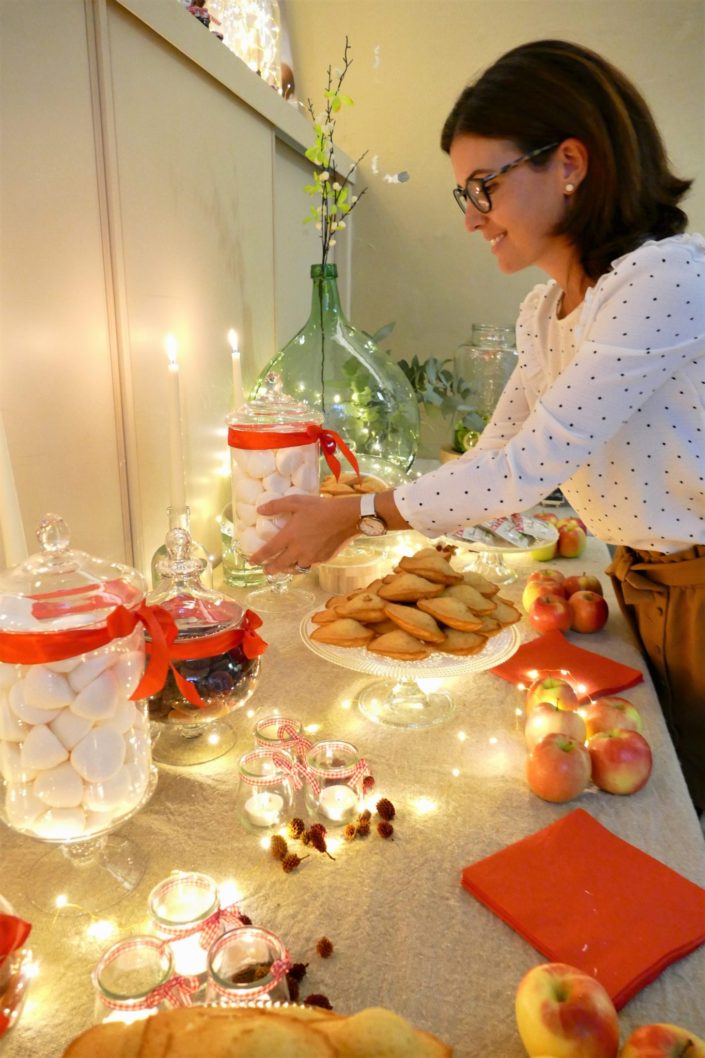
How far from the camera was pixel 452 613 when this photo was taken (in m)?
0.95

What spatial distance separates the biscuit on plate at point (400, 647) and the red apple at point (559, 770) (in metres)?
0.18

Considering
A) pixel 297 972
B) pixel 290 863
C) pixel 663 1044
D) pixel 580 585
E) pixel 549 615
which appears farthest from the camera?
pixel 580 585

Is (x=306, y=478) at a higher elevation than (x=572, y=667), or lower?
higher

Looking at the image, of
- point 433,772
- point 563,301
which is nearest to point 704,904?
point 433,772

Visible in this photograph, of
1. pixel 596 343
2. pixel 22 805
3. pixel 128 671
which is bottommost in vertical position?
pixel 22 805

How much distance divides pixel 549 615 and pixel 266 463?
0.53 m

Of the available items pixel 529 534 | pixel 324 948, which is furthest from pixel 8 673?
pixel 529 534

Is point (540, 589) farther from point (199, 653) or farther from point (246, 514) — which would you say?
point (199, 653)

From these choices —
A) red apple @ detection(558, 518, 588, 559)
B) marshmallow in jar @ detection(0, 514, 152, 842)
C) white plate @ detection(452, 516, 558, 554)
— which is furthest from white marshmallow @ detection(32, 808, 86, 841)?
red apple @ detection(558, 518, 588, 559)

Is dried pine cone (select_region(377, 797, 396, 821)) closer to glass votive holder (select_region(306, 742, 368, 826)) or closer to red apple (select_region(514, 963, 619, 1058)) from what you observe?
glass votive holder (select_region(306, 742, 368, 826))

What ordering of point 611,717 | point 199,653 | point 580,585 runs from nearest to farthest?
1. point 199,653
2. point 611,717
3. point 580,585

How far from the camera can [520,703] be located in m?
1.02

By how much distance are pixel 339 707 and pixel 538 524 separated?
756 mm

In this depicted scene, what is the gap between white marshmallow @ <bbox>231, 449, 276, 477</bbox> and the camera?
112 cm
